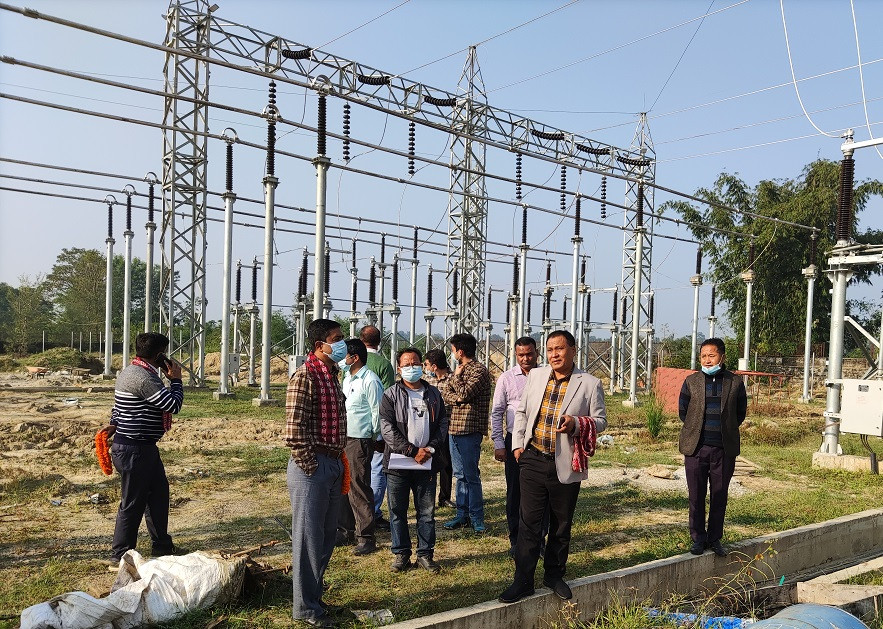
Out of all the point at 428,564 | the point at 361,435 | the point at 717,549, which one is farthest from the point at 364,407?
the point at 717,549

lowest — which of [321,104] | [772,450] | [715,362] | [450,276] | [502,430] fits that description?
[772,450]

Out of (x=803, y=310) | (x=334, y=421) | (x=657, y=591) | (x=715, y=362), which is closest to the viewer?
(x=334, y=421)

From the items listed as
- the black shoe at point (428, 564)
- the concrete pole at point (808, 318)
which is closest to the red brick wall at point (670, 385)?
the concrete pole at point (808, 318)

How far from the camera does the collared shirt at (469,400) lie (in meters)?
6.70

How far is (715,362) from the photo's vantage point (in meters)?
6.04

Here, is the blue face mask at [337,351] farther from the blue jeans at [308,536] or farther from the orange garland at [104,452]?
the orange garland at [104,452]

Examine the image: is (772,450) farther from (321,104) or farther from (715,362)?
(321,104)

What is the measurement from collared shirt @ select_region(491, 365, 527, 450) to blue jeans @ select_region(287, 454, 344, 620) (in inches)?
86.1

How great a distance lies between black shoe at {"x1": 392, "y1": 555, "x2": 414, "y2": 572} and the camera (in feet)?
18.0

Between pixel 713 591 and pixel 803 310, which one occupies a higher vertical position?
pixel 803 310

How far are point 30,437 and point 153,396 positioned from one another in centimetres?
742

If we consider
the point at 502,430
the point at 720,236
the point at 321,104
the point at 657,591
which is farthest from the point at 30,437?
the point at 720,236

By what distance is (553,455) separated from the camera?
Result: 467cm

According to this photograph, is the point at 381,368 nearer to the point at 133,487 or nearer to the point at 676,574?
the point at 133,487
